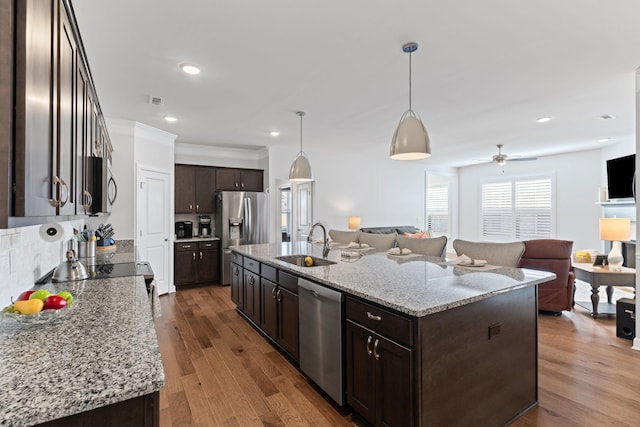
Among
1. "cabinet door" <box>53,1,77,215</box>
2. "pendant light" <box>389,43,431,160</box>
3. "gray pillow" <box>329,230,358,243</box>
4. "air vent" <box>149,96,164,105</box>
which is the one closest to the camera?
"cabinet door" <box>53,1,77,215</box>

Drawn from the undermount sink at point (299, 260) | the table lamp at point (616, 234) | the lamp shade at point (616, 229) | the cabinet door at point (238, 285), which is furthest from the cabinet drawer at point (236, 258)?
the lamp shade at point (616, 229)

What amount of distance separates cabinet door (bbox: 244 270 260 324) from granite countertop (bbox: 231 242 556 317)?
1.85 feet

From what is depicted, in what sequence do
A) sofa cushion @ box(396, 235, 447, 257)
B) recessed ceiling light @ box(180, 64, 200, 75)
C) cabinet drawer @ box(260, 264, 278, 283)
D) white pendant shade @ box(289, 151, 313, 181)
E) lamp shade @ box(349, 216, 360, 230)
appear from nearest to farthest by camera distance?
recessed ceiling light @ box(180, 64, 200, 75) → cabinet drawer @ box(260, 264, 278, 283) → sofa cushion @ box(396, 235, 447, 257) → white pendant shade @ box(289, 151, 313, 181) → lamp shade @ box(349, 216, 360, 230)

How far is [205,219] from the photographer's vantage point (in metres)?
6.15

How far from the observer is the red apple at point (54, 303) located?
54.1 inches

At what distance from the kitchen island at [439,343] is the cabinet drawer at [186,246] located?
3.81 m

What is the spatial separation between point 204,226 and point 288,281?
3.88 m

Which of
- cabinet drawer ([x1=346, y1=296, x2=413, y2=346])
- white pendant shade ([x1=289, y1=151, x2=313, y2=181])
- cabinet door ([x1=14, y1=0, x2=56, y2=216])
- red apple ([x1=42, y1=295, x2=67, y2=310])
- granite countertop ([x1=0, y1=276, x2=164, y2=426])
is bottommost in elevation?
cabinet drawer ([x1=346, y1=296, x2=413, y2=346])

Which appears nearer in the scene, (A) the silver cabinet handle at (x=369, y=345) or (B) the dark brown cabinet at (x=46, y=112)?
(B) the dark brown cabinet at (x=46, y=112)

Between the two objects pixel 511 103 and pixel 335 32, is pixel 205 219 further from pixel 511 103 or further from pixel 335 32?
pixel 511 103

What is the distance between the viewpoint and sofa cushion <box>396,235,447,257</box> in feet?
11.1

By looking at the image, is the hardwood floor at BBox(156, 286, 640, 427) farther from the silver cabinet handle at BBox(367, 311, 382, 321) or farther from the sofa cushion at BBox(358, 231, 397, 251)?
the sofa cushion at BBox(358, 231, 397, 251)

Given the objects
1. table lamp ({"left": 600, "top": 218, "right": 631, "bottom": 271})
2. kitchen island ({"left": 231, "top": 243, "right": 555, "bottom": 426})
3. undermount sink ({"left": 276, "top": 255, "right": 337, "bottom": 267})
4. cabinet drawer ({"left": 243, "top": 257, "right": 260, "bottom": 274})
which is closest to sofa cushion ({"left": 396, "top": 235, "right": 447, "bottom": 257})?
kitchen island ({"left": 231, "top": 243, "right": 555, "bottom": 426})

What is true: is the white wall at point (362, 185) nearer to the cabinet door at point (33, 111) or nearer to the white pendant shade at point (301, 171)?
the white pendant shade at point (301, 171)
